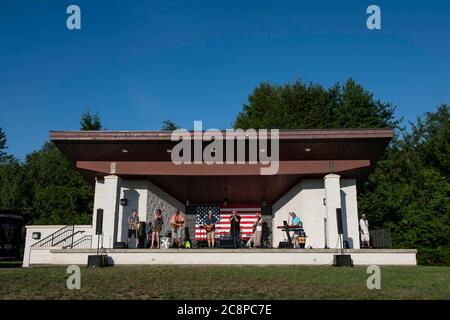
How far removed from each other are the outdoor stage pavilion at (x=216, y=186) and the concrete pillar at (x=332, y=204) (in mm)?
35

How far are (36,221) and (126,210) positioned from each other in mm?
22109

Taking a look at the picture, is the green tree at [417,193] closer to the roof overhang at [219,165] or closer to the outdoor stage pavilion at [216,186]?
the outdoor stage pavilion at [216,186]

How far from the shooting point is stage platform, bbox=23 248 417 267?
12.1 metres

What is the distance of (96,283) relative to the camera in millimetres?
6953

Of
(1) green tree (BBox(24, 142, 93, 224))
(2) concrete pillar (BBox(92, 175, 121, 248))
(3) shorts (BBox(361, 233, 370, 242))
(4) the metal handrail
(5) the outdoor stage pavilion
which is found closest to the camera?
(5) the outdoor stage pavilion

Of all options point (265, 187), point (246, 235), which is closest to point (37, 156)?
point (246, 235)

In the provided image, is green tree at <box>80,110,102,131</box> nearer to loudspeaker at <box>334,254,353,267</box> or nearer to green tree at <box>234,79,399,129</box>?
green tree at <box>234,79,399,129</box>

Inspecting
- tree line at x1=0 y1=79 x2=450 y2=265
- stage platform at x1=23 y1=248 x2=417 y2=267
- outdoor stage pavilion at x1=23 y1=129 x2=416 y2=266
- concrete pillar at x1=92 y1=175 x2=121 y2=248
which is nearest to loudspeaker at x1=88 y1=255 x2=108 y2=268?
outdoor stage pavilion at x1=23 y1=129 x2=416 y2=266

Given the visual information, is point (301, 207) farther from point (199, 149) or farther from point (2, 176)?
point (2, 176)

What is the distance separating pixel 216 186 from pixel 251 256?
570 cm

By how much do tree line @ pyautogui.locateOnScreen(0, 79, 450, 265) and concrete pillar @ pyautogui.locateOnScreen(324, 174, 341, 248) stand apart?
1086 cm

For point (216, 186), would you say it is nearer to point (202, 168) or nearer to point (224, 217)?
point (202, 168)

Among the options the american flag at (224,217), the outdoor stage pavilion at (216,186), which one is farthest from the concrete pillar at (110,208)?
the american flag at (224,217)

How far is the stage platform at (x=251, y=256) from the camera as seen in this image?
477 inches
